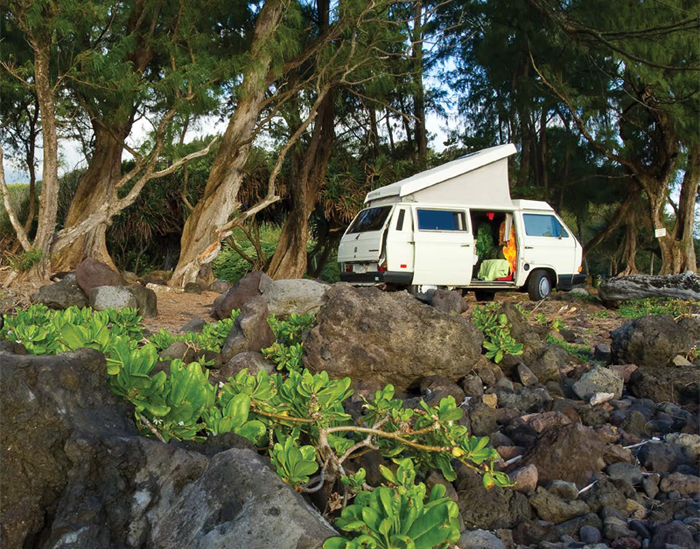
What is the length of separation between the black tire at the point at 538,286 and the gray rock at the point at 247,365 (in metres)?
8.28

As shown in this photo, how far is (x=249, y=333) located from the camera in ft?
17.9

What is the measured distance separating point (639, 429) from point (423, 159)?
15364mm

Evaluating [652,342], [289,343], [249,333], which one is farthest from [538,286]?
[249,333]

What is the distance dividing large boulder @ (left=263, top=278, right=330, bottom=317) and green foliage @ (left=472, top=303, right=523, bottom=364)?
5.94 feet

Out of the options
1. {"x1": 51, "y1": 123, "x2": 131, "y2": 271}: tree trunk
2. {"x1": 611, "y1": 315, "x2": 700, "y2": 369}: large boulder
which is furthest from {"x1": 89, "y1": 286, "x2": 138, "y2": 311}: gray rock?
{"x1": 51, "y1": 123, "x2": 131, "y2": 271}: tree trunk

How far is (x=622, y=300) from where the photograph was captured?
10.6 metres

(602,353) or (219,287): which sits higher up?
(219,287)

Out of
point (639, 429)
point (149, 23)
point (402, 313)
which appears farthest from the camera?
point (149, 23)

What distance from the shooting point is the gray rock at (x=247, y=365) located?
15.5 ft

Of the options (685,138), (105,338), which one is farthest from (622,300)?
(105,338)

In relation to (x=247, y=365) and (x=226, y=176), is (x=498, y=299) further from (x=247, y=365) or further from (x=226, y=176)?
(x=247, y=365)

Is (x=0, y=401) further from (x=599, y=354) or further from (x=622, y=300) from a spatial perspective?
(x=622, y=300)

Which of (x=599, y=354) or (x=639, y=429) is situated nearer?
(x=639, y=429)

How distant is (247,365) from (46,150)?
703cm
